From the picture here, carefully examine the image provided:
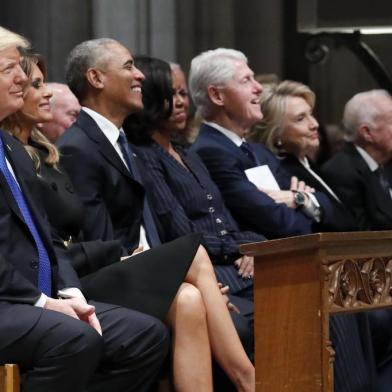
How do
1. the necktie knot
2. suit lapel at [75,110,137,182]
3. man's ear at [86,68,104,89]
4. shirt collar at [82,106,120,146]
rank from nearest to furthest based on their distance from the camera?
suit lapel at [75,110,137,182]
shirt collar at [82,106,120,146]
man's ear at [86,68,104,89]
the necktie knot

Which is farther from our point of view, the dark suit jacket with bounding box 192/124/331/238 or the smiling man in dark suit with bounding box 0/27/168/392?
the dark suit jacket with bounding box 192/124/331/238

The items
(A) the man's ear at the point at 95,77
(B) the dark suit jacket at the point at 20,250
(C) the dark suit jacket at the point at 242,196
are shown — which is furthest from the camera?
(C) the dark suit jacket at the point at 242,196

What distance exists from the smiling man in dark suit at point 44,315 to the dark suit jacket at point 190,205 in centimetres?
90

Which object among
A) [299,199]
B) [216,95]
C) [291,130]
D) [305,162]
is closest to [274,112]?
[291,130]

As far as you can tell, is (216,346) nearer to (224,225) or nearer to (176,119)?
(224,225)

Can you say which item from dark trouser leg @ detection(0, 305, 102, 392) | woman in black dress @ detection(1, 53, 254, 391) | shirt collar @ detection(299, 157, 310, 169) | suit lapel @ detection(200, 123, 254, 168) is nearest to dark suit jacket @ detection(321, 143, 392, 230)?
shirt collar @ detection(299, 157, 310, 169)

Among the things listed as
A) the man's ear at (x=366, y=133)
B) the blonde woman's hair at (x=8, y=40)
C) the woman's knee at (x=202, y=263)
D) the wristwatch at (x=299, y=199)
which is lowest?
the wristwatch at (x=299, y=199)

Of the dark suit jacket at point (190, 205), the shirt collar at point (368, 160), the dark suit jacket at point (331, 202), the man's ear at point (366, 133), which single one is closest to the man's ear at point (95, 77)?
the dark suit jacket at point (190, 205)

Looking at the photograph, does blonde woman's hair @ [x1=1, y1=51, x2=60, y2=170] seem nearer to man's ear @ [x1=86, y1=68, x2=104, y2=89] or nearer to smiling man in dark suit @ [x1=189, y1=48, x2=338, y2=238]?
man's ear @ [x1=86, y1=68, x2=104, y2=89]

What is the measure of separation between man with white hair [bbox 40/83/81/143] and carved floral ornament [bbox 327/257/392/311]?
226cm

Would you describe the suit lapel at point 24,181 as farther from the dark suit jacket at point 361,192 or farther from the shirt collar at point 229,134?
the dark suit jacket at point 361,192

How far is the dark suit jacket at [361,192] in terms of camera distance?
679 centimetres

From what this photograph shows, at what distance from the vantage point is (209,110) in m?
6.46

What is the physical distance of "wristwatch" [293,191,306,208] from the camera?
6.27 m
